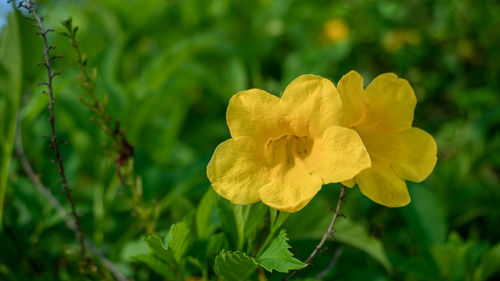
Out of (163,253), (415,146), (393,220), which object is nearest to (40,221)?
(163,253)

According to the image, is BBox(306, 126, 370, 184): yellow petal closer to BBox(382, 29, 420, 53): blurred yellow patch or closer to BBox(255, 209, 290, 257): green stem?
BBox(255, 209, 290, 257): green stem

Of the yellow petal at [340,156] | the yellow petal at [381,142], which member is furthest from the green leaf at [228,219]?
the yellow petal at [381,142]

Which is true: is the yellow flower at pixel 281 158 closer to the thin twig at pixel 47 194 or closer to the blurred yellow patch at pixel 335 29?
the thin twig at pixel 47 194

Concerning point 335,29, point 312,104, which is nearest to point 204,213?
point 312,104

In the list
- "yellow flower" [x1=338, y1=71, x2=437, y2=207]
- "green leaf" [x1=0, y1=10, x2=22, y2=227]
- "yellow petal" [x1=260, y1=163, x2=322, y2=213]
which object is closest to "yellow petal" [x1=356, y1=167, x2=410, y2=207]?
"yellow flower" [x1=338, y1=71, x2=437, y2=207]

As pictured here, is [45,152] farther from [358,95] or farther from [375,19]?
[375,19]
